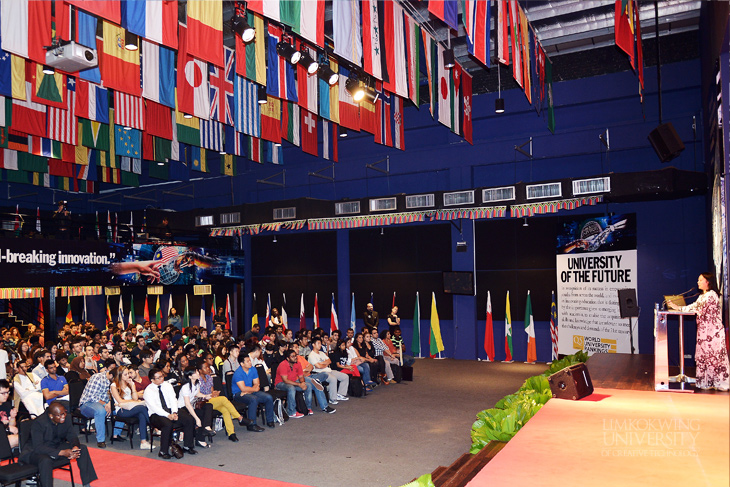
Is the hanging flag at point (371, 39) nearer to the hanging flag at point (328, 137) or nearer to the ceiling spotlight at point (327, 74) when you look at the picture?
the ceiling spotlight at point (327, 74)

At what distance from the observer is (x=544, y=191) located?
13891mm

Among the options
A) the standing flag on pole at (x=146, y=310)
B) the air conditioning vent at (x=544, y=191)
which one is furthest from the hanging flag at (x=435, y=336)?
the standing flag on pole at (x=146, y=310)

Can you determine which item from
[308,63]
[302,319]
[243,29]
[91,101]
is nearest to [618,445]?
[243,29]

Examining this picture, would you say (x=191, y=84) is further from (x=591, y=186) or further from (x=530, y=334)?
(x=530, y=334)

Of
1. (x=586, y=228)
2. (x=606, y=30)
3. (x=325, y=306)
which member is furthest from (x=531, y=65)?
(x=325, y=306)

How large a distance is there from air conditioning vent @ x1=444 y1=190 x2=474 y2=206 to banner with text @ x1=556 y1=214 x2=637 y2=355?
8.22 feet

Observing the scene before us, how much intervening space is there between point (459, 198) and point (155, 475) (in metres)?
10.4

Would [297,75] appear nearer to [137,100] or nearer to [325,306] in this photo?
[137,100]

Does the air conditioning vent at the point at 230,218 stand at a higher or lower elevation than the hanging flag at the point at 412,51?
lower

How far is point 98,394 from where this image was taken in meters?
8.61

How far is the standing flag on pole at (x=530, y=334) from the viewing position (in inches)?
601

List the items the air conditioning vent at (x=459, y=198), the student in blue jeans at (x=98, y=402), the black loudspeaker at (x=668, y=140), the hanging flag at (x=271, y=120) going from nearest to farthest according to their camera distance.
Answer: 1. the student in blue jeans at (x=98, y=402)
2. the black loudspeaker at (x=668, y=140)
3. the hanging flag at (x=271, y=120)
4. the air conditioning vent at (x=459, y=198)

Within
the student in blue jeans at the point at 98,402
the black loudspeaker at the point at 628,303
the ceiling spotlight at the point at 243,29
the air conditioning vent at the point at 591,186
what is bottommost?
the student in blue jeans at the point at 98,402

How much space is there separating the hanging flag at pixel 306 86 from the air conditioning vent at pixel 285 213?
21.6ft
